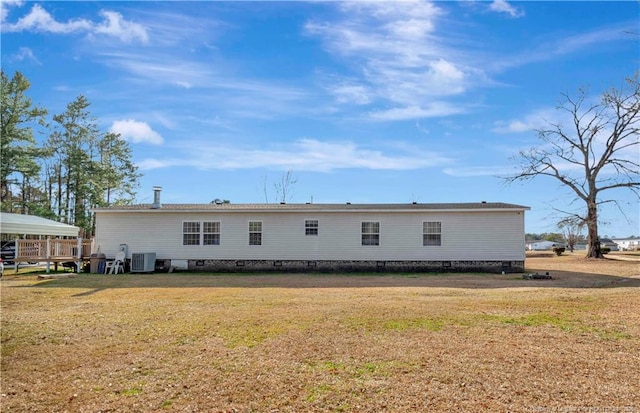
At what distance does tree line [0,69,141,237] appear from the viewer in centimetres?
2862

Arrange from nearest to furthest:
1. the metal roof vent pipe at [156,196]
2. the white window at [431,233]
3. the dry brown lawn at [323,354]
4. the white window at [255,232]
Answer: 1. the dry brown lawn at [323,354]
2. the white window at [431,233]
3. the white window at [255,232]
4. the metal roof vent pipe at [156,196]

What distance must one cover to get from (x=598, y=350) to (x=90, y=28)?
1337 centimetres

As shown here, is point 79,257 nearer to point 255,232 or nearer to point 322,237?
point 255,232

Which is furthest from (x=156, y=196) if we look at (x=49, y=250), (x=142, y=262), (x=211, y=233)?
(x=49, y=250)

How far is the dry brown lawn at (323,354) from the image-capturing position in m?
4.16

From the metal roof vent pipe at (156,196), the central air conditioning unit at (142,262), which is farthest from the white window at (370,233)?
the metal roof vent pipe at (156,196)

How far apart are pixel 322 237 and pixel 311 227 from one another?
66 centimetres

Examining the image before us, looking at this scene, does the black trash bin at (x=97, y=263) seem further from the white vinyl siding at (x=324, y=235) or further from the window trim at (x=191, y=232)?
the window trim at (x=191, y=232)

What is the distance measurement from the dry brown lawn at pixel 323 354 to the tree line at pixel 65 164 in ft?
76.1

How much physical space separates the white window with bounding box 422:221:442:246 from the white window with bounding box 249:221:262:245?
23.3 ft

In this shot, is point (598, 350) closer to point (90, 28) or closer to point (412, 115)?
point (90, 28)

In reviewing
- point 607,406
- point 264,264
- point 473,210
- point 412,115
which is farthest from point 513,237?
point 607,406

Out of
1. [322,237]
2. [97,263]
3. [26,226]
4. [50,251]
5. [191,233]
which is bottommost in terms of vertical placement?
[97,263]

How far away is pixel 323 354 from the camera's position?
552 cm
